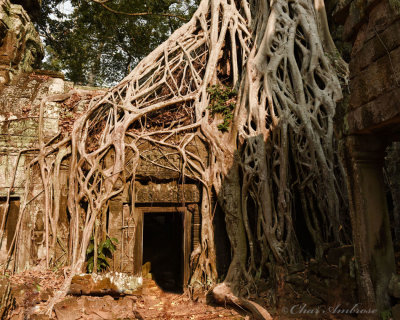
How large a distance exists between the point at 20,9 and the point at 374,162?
7.07 m

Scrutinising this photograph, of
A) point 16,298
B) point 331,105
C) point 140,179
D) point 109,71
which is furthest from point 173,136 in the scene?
point 109,71

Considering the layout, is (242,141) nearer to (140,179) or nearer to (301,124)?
(301,124)

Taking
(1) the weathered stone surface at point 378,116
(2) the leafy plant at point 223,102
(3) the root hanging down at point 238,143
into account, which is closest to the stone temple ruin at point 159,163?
(1) the weathered stone surface at point 378,116

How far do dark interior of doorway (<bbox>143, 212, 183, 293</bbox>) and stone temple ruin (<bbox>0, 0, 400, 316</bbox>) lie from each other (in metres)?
0.26

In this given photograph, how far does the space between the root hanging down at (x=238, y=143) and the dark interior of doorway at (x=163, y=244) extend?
2.77m

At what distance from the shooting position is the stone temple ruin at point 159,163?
2.58m

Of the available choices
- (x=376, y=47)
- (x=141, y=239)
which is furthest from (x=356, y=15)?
(x=141, y=239)

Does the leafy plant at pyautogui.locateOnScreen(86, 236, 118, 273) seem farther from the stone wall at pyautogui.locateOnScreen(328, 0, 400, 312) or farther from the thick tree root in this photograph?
the stone wall at pyautogui.locateOnScreen(328, 0, 400, 312)

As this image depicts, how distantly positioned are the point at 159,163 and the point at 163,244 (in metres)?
3.95

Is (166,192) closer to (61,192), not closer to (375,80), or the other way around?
(61,192)

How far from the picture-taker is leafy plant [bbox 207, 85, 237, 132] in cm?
535

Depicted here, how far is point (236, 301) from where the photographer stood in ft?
12.6

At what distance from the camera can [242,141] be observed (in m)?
5.00

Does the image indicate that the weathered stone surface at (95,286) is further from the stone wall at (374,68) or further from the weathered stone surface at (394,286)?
the stone wall at (374,68)
